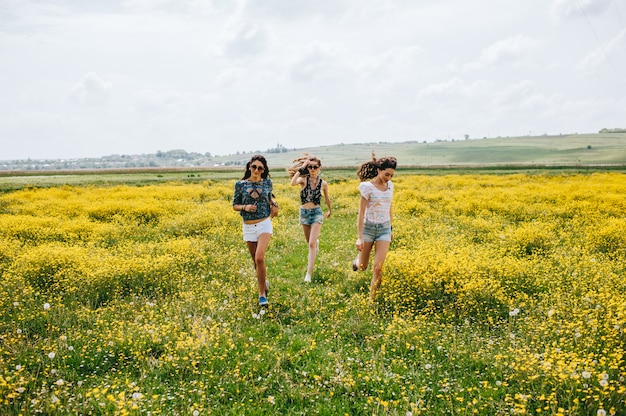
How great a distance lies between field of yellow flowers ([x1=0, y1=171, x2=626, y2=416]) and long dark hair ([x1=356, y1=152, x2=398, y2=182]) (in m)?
2.33

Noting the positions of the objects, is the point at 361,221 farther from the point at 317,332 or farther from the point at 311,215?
the point at 317,332

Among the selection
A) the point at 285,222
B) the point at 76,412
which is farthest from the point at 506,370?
the point at 285,222

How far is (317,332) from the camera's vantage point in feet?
22.0

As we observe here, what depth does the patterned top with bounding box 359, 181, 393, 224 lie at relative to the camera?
Answer: 7.82 metres

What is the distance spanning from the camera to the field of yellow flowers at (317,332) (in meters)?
4.76

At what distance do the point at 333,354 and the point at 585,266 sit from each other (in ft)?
23.3

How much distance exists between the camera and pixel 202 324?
6.73 meters

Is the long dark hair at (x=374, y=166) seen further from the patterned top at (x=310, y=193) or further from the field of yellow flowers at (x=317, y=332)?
the field of yellow flowers at (x=317, y=332)

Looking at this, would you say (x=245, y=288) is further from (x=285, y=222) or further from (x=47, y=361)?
(x=285, y=222)

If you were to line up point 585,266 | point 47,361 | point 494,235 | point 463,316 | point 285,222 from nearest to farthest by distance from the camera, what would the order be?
point 47,361, point 463,316, point 585,266, point 494,235, point 285,222

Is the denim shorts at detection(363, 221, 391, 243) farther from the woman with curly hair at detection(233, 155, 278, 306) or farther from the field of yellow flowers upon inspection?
the woman with curly hair at detection(233, 155, 278, 306)

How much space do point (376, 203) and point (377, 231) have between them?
0.57 meters

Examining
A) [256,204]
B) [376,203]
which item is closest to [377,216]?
[376,203]

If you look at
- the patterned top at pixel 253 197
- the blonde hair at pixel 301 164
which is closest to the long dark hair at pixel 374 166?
the blonde hair at pixel 301 164
